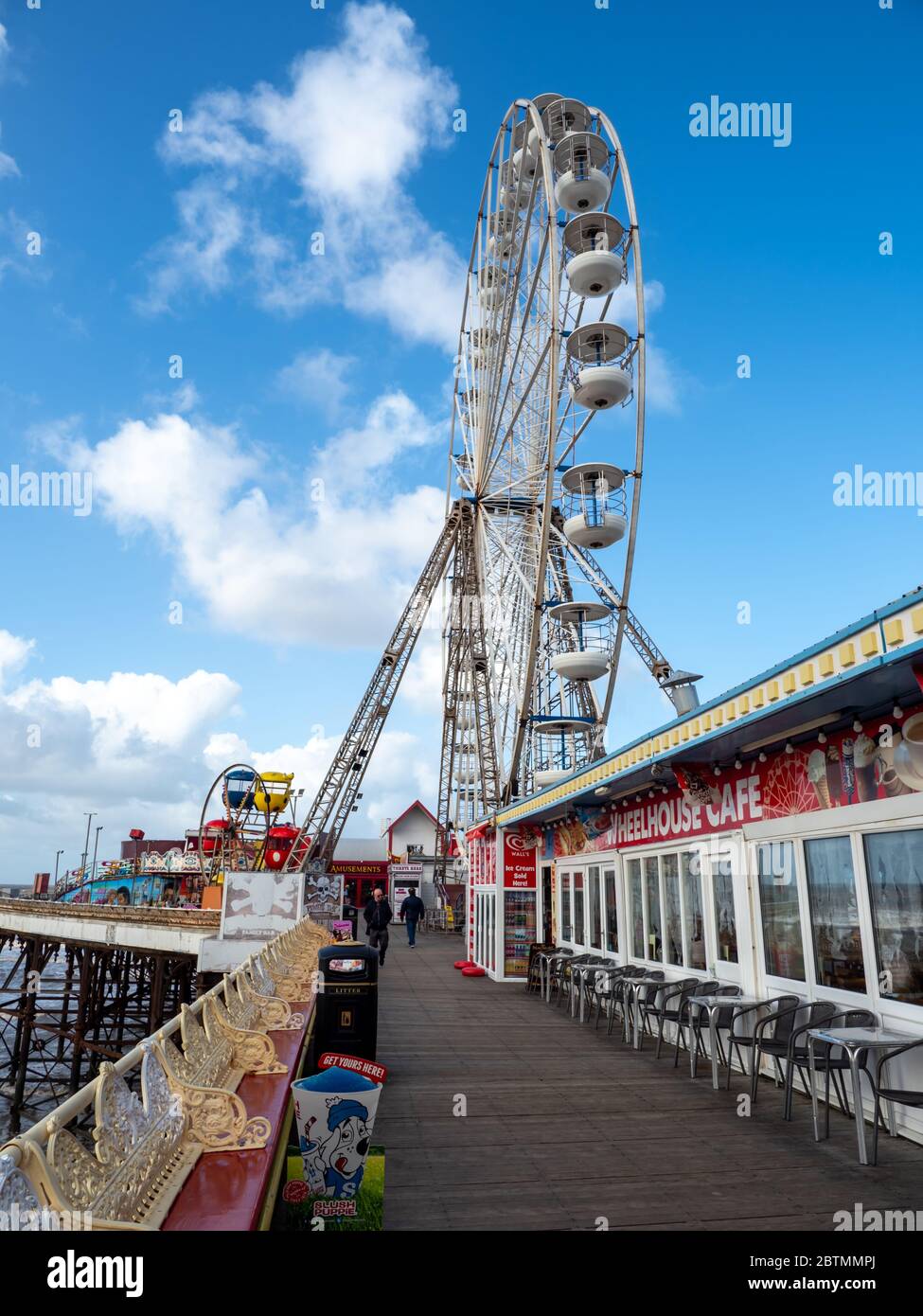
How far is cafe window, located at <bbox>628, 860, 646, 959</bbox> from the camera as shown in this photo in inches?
414

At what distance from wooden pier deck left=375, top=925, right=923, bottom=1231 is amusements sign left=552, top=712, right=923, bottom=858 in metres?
2.23

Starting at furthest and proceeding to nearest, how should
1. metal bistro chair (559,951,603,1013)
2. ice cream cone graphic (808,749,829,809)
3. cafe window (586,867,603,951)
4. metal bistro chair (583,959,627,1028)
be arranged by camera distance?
cafe window (586,867,603,951)
metal bistro chair (559,951,603,1013)
metal bistro chair (583,959,627,1028)
ice cream cone graphic (808,749,829,809)

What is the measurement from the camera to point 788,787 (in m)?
7.30

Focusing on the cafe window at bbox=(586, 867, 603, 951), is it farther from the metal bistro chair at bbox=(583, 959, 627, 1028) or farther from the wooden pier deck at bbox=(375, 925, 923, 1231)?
the wooden pier deck at bbox=(375, 925, 923, 1231)

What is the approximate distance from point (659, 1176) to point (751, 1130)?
129 cm

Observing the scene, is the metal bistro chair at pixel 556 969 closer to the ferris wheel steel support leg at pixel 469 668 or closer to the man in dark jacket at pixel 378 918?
the man in dark jacket at pixel 378 918

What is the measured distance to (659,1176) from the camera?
4805mm

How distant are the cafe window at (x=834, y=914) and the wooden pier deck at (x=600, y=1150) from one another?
0.98m

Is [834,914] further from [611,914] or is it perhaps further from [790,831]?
[611,914]

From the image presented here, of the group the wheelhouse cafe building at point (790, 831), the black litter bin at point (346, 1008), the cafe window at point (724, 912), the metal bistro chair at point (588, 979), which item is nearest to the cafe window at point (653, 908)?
the wheelhouse cafe building at point (790, 831)

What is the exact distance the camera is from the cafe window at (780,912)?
708cm

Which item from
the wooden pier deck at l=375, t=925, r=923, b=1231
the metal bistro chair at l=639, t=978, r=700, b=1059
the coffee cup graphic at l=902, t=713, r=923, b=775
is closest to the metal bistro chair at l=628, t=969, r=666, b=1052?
the metal bistro chair at l=639, t=978, r=700, b=1059
